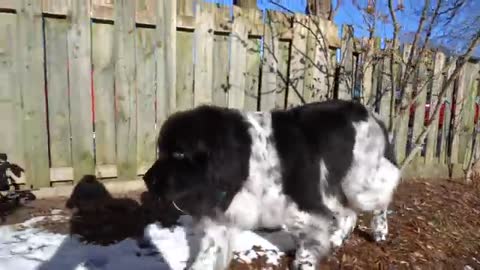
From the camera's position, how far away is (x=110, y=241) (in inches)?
143

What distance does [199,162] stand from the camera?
2605 mm

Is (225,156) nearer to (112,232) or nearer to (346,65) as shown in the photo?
(112,232)

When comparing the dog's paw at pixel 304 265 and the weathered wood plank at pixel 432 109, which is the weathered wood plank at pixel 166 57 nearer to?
the dog's paw at pixel 304 265

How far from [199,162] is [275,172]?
619 mm

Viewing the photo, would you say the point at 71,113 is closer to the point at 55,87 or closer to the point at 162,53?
the point at 55,87

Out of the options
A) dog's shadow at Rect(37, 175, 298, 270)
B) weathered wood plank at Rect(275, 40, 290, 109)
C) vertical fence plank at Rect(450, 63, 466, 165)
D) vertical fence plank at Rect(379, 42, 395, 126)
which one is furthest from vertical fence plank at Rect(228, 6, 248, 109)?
vertical fence plank at Rect(450, 63, 466, 165)

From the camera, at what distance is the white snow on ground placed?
318 centimetres

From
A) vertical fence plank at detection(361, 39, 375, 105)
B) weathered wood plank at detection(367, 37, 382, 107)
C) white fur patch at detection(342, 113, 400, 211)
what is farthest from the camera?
weathered wood plank at detection(367, 37, 382, 107)

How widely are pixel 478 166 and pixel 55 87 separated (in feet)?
20.2

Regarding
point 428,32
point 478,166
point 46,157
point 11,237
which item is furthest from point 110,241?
point 478,166

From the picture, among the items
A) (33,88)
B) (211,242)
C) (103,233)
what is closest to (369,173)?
(211,242)

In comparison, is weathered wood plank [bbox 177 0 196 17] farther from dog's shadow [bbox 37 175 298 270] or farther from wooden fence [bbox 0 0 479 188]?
dog's shadow [bbox 37 175 298 270]

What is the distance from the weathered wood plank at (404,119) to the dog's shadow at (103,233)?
11.1 feet

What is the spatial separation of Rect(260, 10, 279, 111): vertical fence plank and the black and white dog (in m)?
1.85
